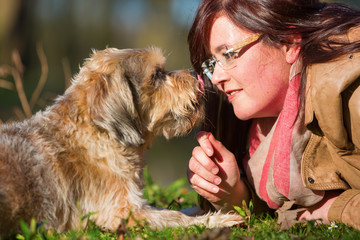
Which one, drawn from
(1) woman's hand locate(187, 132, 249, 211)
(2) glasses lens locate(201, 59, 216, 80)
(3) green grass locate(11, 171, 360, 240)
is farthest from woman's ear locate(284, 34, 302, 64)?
(3) green grass locate(11, 171, 360, 240)

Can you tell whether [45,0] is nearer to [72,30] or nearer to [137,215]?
[72,30]

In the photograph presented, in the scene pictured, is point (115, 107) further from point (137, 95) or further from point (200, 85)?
point (200, 85)

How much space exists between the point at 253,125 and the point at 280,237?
1.97 meters

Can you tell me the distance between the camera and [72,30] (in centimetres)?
2241

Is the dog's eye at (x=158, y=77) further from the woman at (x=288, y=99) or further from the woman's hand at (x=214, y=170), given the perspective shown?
the woman's hand at (x=214, y=170)

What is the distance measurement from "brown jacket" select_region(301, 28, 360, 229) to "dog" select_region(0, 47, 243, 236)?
78 centimetres

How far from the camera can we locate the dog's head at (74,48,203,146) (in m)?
3.61

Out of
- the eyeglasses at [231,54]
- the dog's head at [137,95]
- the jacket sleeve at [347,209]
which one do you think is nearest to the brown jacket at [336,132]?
the jacket sleeve at [347,209]

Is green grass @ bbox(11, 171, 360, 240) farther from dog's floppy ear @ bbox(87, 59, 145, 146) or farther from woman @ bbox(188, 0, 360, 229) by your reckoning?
dog's floppy ear @ bbox(87, 59, 145, 146)

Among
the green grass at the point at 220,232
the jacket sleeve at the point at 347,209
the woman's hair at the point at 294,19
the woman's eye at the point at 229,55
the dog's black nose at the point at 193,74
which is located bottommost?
the jacket sleeve at the point at 347,209

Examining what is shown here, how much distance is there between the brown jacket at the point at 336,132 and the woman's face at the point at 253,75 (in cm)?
40

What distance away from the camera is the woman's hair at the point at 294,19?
373 cm

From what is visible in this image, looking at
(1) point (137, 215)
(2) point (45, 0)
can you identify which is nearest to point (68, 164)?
(1) point (137, 215)

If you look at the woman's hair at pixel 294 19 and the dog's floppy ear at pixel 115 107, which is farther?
the woman's hair at pixel 294 19
